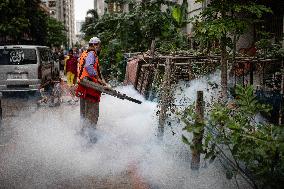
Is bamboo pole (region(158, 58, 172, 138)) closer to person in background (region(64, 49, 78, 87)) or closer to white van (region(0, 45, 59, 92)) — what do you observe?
white van (region(0, 45, 59, 92))

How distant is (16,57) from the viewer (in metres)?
15.3

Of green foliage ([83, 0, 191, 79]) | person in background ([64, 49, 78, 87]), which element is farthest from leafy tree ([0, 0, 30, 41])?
person in background ([64, 49, 78, 87])

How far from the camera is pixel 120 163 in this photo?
6.57 m

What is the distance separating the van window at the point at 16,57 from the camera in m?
15.3

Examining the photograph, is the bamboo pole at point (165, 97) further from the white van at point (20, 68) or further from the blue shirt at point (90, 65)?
the white van at point (20, 68)

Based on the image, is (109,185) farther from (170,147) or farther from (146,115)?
(146,115)

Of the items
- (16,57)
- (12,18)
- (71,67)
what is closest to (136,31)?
(71,67)

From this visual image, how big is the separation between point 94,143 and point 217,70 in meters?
3.26

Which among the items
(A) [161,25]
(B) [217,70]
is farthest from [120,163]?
(A) [161,25]

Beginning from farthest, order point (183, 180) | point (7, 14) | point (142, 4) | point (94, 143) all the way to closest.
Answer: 1. point (7, 14)
2. point (142, 4)
3. point (94, 143)
4. point (183, 180)

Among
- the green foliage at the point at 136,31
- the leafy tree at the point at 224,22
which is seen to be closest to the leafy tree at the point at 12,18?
the green foliage at the point at 136,31

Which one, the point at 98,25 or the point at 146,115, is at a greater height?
the point at 98,25

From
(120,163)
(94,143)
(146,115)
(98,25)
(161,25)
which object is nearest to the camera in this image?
(120,163)

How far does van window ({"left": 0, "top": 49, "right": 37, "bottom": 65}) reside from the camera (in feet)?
50.2
